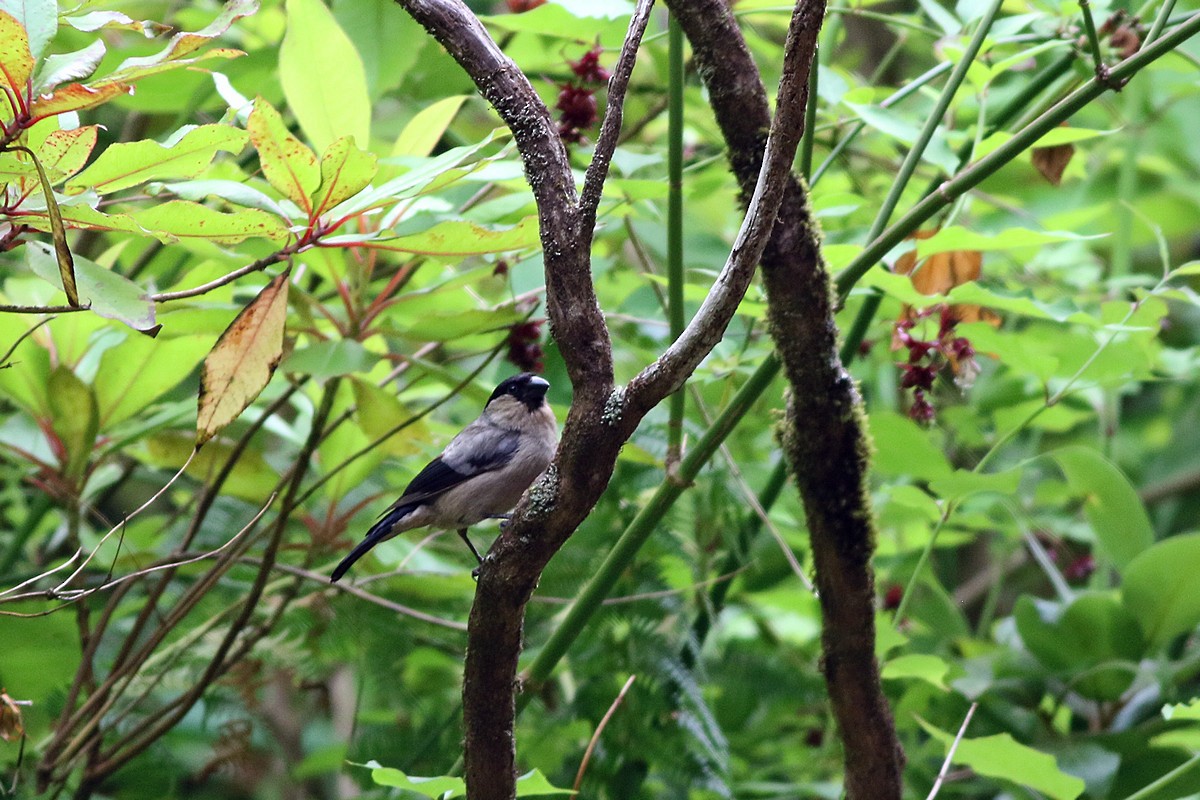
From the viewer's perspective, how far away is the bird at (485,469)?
2256mm

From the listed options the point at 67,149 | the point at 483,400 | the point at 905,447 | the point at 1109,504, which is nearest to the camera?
the point at 67,149

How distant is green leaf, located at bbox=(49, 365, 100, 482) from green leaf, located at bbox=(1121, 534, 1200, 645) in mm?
1922

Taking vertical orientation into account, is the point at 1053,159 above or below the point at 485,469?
above

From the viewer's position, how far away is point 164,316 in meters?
1.74

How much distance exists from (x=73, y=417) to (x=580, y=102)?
102 centimetres

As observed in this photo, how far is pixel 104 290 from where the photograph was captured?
118 cm

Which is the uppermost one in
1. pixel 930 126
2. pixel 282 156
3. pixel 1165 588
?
pixel 930 126

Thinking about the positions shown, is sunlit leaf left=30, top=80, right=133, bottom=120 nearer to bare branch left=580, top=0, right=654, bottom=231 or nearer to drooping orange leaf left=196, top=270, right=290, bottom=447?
drooping orange leaf left=196, top=270, right=290, bottom=447

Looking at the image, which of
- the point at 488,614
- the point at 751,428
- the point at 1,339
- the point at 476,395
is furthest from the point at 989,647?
the point at 1,339

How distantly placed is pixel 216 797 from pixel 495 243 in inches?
112

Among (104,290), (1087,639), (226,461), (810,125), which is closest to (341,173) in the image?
(104,290)

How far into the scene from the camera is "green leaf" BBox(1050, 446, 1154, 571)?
2275 millimetres

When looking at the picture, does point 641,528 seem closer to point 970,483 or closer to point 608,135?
point 970,483

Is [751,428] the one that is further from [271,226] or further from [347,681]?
[347,681]
